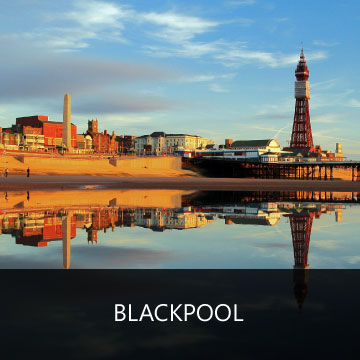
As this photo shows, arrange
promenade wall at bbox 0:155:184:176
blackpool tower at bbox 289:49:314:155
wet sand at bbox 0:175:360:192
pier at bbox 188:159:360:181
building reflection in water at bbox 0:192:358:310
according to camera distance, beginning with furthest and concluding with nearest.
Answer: blackpool tower at bbox 289:49:314:155 < pier at bbox 188:159:360:181 < promenade wall at bbox 0:155:184:176 < wet sand at bbox 0:175:360:192 < building reflection in water at bbox 0:192:358:310

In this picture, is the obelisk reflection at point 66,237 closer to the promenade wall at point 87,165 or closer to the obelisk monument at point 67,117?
the promenade wall at point 87,165

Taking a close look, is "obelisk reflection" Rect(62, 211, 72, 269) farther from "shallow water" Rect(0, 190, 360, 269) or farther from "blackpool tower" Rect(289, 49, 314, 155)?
"blackpool tower" Rect(289, 49, 314, 155)

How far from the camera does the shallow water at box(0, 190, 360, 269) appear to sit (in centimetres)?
796

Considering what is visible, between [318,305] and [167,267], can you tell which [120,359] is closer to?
[318,305]

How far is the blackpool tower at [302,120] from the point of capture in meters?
174

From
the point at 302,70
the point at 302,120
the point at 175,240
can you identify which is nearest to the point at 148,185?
the point at 175,240

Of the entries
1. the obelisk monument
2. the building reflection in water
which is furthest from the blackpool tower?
the building reflection in water

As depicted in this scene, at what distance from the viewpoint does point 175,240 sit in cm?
1082

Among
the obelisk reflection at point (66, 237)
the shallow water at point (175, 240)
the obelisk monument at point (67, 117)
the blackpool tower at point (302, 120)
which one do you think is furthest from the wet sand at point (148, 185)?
the blackpool tower at point (302, 120)

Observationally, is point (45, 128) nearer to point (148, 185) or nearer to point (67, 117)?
point (67, 117)

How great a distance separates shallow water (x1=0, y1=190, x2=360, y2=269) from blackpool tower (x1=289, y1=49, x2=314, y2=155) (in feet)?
524

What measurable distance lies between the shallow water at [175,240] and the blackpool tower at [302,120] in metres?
160

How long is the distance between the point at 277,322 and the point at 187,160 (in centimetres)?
10090

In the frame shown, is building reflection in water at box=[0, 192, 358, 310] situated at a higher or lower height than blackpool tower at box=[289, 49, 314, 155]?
lower
